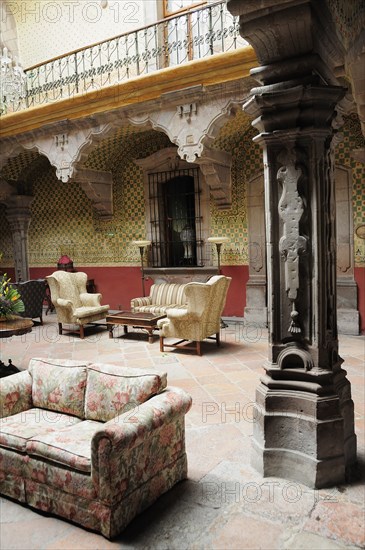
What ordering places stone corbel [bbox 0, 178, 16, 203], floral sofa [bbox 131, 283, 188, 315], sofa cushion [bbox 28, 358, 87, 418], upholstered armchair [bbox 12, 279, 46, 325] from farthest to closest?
stone corbel [bbox 0, 178, 16, 203] → upholstered armchair [bbox 12, 279, 46, 325] → floral sofa [bbox 131, 283, 188, 315] → sofa cushion [bbox 28, 358, 87, 418]

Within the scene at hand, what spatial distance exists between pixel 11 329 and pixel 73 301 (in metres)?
2.86

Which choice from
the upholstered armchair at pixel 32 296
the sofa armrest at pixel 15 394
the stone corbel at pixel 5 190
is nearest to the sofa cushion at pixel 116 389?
the sofa armrest at pixel 15 394

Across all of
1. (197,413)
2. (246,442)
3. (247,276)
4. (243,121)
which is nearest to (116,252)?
(247,276)

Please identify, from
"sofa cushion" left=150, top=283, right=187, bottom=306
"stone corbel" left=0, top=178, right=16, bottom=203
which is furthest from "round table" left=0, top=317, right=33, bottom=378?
"stone corbel" left=0, top=178, right=16, bottom=203

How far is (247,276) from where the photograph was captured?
8.51 meters

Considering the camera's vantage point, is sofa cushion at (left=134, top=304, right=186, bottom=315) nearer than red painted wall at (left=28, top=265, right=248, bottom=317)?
Yes

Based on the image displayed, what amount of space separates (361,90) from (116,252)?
22.7 ft

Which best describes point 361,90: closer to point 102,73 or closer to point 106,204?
point 102,73

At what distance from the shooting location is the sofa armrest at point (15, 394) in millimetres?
3141

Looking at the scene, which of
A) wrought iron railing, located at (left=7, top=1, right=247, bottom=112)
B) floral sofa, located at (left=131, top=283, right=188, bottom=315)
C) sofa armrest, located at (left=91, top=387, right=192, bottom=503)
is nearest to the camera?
sofa armrest, located at (left=91, top=387, right=192, bottom=503)

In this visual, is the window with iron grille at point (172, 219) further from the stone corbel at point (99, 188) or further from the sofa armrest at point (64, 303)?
the sofa armrest at point (64, 303)

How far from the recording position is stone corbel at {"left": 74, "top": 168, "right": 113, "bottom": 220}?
30.3 ft

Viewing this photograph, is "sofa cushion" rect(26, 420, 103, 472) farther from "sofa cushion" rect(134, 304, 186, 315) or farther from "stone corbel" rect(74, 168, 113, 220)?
"stone corbel" rect(74, 168, 113, 220)

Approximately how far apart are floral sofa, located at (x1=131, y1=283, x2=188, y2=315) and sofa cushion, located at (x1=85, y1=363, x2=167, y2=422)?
461 centimetres
